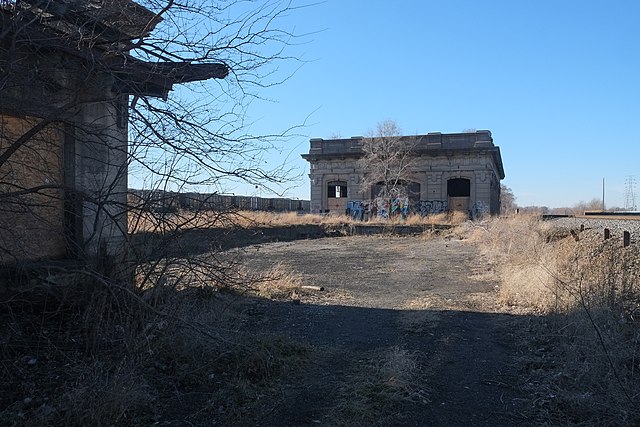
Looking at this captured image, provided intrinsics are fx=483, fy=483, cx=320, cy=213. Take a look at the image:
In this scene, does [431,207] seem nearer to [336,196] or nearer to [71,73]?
[336,196]

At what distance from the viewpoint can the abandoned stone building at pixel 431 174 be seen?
42.9 m

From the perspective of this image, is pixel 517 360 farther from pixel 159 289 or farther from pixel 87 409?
pixel 87 409

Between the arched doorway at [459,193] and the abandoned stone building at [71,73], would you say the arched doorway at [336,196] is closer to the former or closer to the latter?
the arched doorway at [459,193]

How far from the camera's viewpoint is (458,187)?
45.7 metres

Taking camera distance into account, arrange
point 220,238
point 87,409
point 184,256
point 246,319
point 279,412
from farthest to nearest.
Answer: point 246,319 → point 220,238 → point 184,256 → point 279,412 → point 87,409

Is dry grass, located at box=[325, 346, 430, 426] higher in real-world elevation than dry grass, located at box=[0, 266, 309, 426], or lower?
lower

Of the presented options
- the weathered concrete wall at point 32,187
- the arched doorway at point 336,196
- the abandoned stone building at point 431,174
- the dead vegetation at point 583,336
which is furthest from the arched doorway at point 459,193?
the weathered concrete wall at point 32,187

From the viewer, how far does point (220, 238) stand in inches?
210

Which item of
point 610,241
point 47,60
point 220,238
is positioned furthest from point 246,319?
point 610,241

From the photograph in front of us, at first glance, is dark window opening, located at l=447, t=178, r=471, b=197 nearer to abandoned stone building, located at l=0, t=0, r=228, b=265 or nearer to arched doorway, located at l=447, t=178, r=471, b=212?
arched doorway, located at l=447, t=178, r=471, b=212

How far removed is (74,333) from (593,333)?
208 inches

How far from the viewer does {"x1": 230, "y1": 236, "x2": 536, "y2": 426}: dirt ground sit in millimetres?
→ 4000

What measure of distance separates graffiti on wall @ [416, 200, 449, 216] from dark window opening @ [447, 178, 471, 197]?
208 centimetres

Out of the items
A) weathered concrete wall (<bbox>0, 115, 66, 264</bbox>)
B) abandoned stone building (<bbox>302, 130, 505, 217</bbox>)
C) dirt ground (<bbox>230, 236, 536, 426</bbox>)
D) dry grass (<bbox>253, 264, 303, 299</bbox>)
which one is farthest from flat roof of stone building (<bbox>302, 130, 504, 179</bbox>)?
weathered concrete wall (<bbox>0, 115, 66, 264</bbox>)
